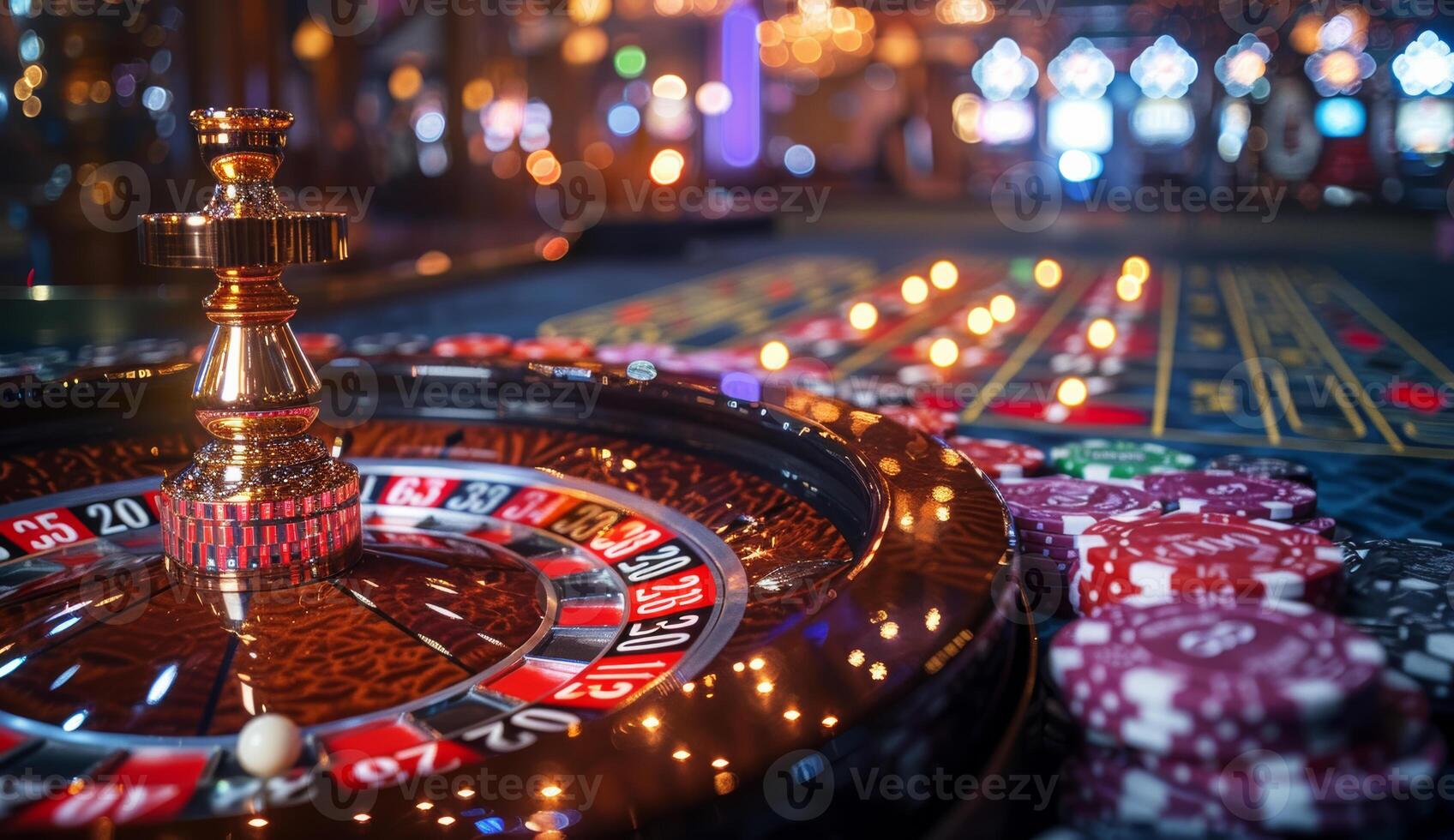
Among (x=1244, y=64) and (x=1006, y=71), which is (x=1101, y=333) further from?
(x=1006, y=71)

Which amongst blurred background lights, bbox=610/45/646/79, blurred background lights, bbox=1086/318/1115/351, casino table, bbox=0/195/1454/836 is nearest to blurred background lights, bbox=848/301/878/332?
blurred background lights, bbox=1086/318/1115/351

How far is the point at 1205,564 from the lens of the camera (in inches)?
48.5

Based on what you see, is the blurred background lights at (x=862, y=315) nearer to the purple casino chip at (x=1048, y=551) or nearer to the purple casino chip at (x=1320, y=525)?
the purple casino chip at (x=1320, y=525)

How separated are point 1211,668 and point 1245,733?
7cm

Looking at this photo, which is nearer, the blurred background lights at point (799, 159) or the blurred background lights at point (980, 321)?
the blurred background lights at point (980, 321)

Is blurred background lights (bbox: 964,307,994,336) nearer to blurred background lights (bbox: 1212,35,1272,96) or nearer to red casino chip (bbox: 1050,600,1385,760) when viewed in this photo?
red casino chip (bbox: 1050,600,1385,760)

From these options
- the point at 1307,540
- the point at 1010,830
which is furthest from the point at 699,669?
the point at 1307,540

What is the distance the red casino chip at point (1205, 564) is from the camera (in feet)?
3.92

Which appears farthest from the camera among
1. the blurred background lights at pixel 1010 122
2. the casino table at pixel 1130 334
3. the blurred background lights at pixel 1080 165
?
the blurred background lights at pixel 1010 122

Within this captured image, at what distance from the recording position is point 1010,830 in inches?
36.4

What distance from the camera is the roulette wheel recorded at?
2.67 feet

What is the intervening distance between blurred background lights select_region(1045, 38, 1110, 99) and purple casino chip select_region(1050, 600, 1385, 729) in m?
29.1

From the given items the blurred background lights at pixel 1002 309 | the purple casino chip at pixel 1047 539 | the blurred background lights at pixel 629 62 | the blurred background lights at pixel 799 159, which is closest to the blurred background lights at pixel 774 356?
the blurred background lights at pixel 1002 309

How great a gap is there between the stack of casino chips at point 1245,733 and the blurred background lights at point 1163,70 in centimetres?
2799
